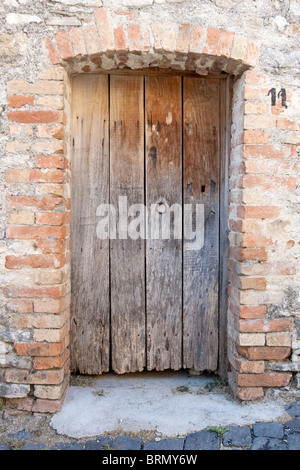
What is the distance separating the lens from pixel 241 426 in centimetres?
200

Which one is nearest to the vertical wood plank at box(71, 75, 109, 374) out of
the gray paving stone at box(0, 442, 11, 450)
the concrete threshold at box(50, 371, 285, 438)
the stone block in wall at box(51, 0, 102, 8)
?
the concrete threshold at box(50, 371, 285, 438)

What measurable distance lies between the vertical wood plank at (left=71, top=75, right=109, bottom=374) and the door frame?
8.9 inches

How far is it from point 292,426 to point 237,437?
308 mm

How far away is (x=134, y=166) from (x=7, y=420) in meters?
1.64

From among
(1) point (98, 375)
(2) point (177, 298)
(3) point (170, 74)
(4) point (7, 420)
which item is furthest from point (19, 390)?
(3) point (170, 74)

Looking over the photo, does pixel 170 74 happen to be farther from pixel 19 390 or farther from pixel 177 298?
pixel 19 390

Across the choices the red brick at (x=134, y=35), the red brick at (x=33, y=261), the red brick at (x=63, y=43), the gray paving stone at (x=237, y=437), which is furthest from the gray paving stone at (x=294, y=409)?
the red brick at (x=63, y=43)

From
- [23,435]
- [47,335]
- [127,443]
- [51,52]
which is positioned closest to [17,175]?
[51,52]

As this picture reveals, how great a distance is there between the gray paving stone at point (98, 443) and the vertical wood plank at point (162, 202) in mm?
632

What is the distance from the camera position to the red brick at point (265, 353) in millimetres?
2184

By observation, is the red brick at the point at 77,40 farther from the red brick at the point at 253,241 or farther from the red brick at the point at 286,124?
the red brick at the point at 253,241

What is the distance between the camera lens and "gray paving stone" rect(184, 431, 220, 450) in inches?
74.7

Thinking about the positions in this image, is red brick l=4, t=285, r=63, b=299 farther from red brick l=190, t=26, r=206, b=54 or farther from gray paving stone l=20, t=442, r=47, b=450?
red brick l=190, t=26, r=206, b=54
